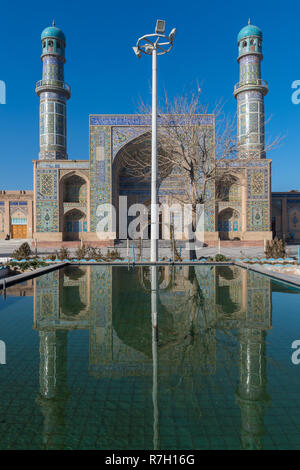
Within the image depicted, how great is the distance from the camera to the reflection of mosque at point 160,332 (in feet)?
5.51

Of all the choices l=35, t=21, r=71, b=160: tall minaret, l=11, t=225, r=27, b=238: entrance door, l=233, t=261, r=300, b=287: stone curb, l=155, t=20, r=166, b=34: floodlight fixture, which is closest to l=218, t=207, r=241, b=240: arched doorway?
l=35, t=21, r=71, b=160: tall minaret

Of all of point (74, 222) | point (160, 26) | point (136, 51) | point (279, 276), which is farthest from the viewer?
point (74, 222)

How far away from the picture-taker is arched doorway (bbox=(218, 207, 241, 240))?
18984mm

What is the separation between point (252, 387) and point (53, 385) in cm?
106

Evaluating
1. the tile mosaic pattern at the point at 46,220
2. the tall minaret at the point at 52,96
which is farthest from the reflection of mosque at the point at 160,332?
the tall minaret at the point at 52,96

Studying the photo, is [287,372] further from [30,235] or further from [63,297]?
[30,235]

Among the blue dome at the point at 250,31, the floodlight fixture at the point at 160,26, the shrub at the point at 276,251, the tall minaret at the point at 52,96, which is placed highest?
the blue dome at the point at 250,31

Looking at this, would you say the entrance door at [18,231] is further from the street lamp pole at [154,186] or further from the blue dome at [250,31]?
the blue dome at [250,31]

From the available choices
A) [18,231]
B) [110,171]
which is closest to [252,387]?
[110,171]

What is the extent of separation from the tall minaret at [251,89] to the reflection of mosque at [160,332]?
1551 cm

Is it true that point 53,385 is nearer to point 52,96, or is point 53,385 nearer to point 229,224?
point 229,224

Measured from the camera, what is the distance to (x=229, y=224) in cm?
1908
